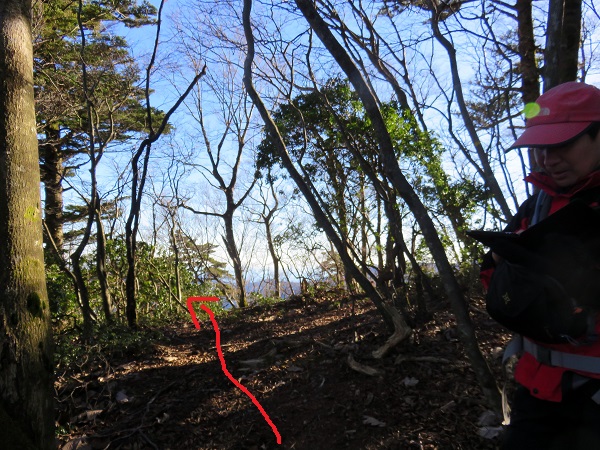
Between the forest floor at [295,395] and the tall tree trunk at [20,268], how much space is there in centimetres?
99

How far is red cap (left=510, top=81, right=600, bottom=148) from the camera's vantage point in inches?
54.8

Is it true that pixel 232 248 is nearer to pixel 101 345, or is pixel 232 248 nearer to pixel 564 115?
pixel 101 345

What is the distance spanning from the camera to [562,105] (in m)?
1.43

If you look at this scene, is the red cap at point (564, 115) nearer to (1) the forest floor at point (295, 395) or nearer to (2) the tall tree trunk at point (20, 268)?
(1) the forest floor at point (295, 395)

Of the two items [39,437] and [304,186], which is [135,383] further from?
[304,186]


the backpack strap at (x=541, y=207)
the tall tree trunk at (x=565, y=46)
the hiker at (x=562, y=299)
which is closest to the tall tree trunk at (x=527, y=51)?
the tall tree trunk at (x=565, y=46)

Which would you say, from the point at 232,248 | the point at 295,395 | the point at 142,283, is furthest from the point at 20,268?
the point at 232,248

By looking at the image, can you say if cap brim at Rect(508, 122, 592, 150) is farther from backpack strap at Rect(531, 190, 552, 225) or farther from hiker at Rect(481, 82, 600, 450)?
backpack strap at Rect(531, 190, 552, 225)

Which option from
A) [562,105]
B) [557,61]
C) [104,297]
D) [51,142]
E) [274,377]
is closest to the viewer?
[562,105]

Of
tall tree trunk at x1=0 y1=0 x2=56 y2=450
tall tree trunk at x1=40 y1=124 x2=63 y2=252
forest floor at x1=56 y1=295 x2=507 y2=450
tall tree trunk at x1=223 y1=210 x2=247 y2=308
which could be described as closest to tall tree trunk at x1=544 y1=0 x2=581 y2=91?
forest floor at x1=56 y1=295 x2=507 y2=450

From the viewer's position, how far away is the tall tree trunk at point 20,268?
2.41 meters

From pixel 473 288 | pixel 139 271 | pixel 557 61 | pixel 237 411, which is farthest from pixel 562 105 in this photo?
pixel 139 271

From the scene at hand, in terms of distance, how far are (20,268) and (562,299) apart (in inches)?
111

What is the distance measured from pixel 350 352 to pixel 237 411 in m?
1.28
